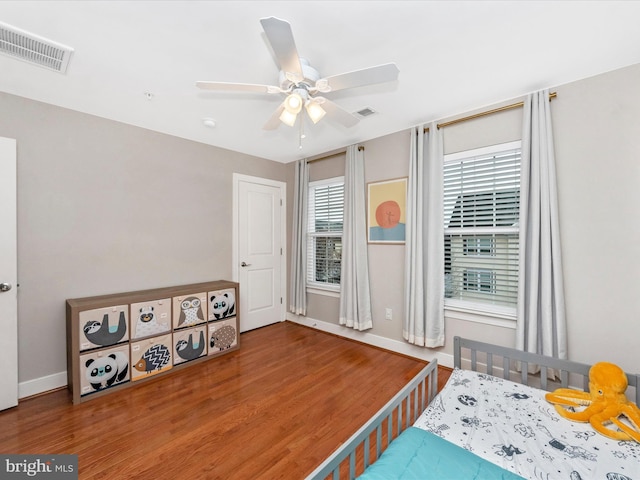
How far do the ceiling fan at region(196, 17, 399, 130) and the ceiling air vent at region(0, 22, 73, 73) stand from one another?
0.98 meters

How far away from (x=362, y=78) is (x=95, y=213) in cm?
271

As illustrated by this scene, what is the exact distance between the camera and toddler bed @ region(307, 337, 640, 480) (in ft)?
3.65

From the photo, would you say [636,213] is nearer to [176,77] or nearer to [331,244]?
[331,244]

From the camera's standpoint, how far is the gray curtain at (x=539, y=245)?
214 centimetres

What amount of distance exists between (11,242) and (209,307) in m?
1.65

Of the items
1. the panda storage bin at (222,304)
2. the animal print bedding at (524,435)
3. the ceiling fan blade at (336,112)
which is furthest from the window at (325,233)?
the animal print bedding at (524,435)

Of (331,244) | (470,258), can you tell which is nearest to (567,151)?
(470,258)

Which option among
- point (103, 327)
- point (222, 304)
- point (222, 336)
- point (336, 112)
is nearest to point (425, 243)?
point (336, 112)

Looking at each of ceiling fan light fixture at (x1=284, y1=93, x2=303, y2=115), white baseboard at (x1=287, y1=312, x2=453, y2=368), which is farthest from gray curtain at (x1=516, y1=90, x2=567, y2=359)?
ceiling fan light fixture at (x1=284, y1=93, x2=303, y2=115)

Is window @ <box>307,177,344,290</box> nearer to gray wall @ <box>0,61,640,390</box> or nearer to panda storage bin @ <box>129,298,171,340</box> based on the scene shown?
gray wall @ <box>0,61,640,390</box>

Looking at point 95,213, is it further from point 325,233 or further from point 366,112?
point 366,112

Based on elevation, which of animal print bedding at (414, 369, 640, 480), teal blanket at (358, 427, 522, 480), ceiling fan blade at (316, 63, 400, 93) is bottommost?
animal print bedding at (414, 369, 640, 480)

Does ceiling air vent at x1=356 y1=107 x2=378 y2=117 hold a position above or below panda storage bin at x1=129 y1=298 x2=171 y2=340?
above

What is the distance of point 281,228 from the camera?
14.3 feet
